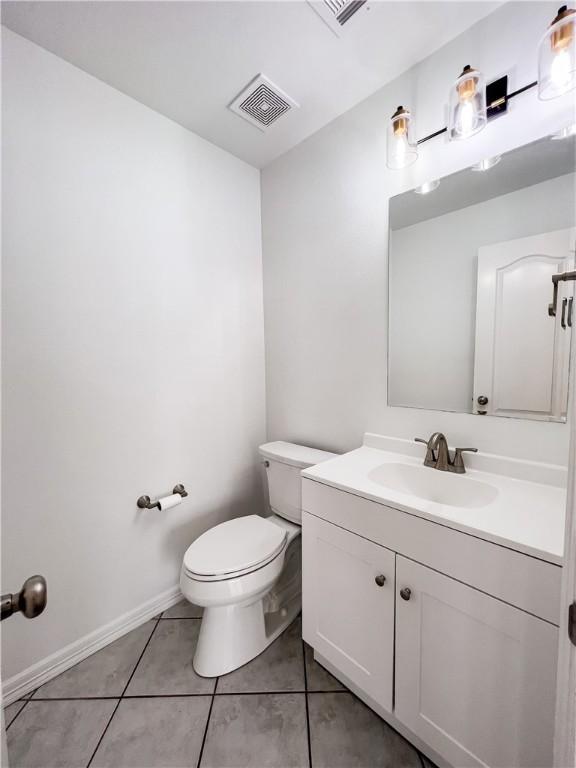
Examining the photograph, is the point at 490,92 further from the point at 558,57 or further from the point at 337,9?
the point at 337,9

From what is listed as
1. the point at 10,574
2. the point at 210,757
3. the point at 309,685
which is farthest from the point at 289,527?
the point at 10,574

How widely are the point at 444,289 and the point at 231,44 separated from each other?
122 cm

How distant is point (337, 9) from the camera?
3.55ft

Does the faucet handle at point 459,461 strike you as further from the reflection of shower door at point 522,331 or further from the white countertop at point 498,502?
the reflection of shower door at point 522,331

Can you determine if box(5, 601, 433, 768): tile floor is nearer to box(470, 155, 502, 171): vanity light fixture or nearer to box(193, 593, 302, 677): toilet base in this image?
box(193, 593, 302, 677): toilet base

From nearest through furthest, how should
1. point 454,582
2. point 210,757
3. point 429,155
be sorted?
point 454,582 → point 210,757 → point 429,155

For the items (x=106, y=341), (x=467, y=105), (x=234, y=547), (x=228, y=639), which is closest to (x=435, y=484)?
(x=234, y=547)

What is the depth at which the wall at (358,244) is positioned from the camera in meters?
1.06

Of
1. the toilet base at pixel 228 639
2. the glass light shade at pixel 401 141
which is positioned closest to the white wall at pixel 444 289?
the glass light shade at pixel 401 141

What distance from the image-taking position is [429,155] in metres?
1.25

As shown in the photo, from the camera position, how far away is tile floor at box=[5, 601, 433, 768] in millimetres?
991

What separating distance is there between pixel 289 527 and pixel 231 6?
2045mm

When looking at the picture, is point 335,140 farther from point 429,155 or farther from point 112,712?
point 112,712

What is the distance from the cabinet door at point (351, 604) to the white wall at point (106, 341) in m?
0.79
